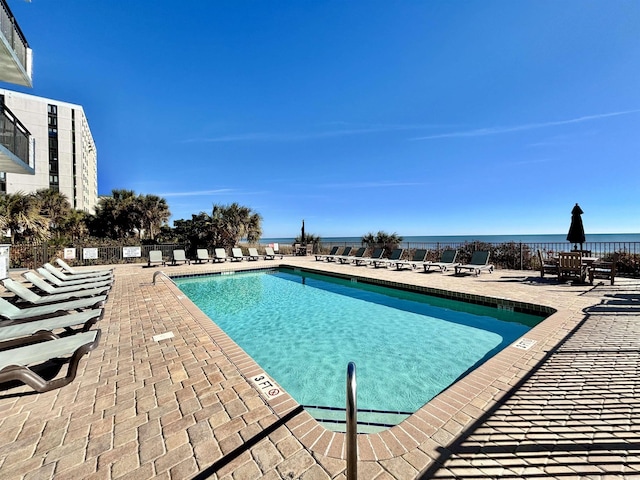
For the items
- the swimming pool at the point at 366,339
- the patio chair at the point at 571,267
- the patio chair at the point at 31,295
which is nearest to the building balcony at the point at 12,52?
the patio chair at the point at 31,295

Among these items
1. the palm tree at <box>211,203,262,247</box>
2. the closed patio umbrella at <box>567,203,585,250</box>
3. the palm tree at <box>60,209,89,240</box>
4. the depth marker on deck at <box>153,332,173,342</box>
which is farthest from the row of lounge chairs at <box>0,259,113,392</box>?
the palm tree at <box>60,209,89,240</box>

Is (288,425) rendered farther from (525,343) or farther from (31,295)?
(31,295)

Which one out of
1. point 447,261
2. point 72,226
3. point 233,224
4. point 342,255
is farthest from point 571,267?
point 72,226

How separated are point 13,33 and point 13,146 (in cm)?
369

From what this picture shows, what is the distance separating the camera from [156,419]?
2176mm

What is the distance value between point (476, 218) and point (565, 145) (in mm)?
26990

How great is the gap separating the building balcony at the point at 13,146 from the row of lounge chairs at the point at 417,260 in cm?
1396

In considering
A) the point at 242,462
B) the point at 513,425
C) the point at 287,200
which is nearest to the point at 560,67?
the point at 513,425

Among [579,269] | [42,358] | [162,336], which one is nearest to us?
[42,358]

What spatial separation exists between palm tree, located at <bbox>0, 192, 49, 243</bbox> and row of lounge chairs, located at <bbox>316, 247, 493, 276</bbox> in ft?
46.8

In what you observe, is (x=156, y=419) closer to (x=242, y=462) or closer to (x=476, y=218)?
(x=242, y=462)

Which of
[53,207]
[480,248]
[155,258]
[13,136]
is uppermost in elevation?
[13,136]

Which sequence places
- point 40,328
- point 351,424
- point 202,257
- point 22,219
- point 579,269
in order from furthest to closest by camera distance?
point 202,257 < point 22,219 < point 579,269 < point 40,328 < point 351,424

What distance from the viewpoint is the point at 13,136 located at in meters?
8.55
